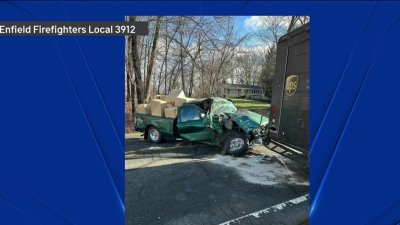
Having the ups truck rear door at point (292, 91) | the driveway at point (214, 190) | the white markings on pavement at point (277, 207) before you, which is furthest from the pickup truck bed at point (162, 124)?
the white markings on pavement at point (277, 207)

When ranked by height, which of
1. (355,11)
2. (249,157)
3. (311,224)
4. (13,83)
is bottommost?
(249,157)

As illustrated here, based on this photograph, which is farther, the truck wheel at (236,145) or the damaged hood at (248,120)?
the damaged hood at (248,120)

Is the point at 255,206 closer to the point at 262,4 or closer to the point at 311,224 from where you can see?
the point at 311,224

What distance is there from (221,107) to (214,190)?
13.7 feet

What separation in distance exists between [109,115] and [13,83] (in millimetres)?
836

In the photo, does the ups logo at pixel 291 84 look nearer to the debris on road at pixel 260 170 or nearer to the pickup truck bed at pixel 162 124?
the debris on road at pixel 260 170

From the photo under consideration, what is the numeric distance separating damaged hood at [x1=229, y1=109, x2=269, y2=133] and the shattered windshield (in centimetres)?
35

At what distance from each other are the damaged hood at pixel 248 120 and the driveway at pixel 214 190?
79 cm

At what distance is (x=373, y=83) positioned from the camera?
8.43 ft

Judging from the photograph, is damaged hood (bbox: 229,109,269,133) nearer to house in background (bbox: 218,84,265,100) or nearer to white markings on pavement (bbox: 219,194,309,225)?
house in background (bbox: 218,84,265,100)

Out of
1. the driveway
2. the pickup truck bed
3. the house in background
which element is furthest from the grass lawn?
the pickup truck bed

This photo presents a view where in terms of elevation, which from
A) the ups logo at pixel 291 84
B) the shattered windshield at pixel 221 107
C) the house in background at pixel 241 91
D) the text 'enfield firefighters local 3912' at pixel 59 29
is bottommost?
the shattered windshield at pixel 221 107

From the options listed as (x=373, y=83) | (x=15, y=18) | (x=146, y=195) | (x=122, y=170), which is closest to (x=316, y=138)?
(x=373, y=83)

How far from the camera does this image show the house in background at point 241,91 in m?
8.51
